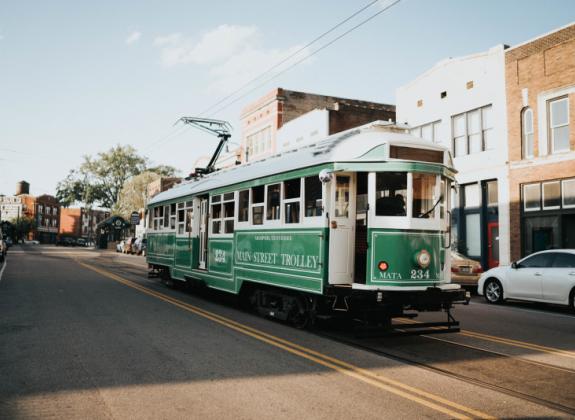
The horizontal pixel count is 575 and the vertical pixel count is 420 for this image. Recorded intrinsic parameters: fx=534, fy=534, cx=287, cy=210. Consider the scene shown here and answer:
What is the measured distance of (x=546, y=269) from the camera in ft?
43.4

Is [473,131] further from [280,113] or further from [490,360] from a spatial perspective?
[490,360]

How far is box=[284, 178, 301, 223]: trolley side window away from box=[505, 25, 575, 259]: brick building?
13.7m

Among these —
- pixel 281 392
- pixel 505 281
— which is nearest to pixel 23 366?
pixel 281 392

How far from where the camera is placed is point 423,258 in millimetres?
8195

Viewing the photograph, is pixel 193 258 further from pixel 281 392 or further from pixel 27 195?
pixel 27 195

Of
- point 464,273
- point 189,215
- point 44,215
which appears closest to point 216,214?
point 189,215

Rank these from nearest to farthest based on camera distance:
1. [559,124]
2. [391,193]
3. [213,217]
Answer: [391,193], [213,217], [559,124]

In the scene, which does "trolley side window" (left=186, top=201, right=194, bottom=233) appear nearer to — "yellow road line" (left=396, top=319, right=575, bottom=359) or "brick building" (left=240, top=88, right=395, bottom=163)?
"yellow road line" (left=396, top=319, right=575, bottom=359)

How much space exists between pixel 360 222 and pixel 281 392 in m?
3.84

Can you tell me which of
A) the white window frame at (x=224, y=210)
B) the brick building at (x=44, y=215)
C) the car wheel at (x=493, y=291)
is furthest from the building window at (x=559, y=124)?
the brick building at (x=44, y=215)

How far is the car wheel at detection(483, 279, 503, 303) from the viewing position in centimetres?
1451

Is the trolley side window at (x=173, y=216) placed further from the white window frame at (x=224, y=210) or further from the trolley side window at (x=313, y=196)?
the trolley side window at (x=313, y=196)

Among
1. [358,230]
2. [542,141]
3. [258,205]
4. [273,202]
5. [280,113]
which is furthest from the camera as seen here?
[280,113]

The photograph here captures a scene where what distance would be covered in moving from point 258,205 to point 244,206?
0.74 metres
